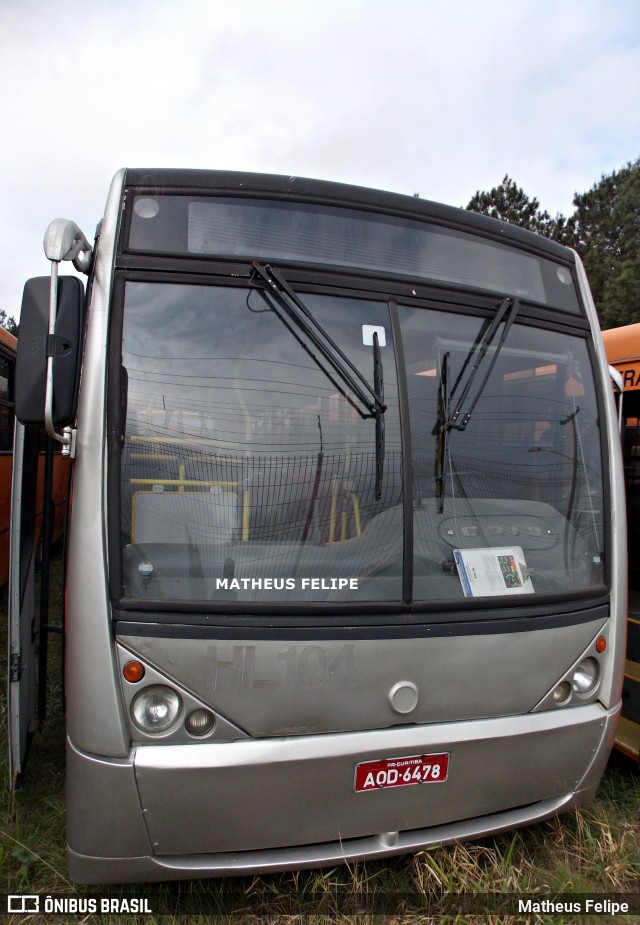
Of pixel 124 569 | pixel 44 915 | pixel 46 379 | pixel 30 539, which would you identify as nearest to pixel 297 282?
pixel 46 379

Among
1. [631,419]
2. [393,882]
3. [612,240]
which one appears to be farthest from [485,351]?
[612,240]

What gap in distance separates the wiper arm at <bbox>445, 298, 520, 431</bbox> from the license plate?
127cm

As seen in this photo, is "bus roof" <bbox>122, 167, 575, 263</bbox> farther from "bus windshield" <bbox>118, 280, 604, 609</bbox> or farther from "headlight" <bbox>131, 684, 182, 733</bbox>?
"headlight" <bbox>131, 684, 182, 733</bbox>

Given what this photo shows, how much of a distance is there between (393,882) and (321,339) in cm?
224

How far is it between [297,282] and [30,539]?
66.5 inches

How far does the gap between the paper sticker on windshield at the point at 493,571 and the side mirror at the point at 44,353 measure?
160 centimetres

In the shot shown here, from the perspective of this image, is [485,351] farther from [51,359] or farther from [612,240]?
[612,240]

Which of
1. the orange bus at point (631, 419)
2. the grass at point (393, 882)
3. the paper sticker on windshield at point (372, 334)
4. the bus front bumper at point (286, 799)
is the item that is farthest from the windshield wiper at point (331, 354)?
the orange bus at point (631, 419)

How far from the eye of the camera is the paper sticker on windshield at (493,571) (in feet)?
8.14

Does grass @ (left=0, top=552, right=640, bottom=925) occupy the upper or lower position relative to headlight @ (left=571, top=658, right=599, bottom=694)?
lower

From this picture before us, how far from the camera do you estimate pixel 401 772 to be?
232 cm

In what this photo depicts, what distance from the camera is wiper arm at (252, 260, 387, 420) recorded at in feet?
7.68

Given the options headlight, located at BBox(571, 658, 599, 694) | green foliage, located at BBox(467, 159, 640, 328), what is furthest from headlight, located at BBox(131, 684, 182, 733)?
green foliage, located at BBox(467, 159, 640, 328)

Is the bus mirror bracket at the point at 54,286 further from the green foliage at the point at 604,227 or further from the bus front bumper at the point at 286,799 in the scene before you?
the green foliage at the point at 604,227
